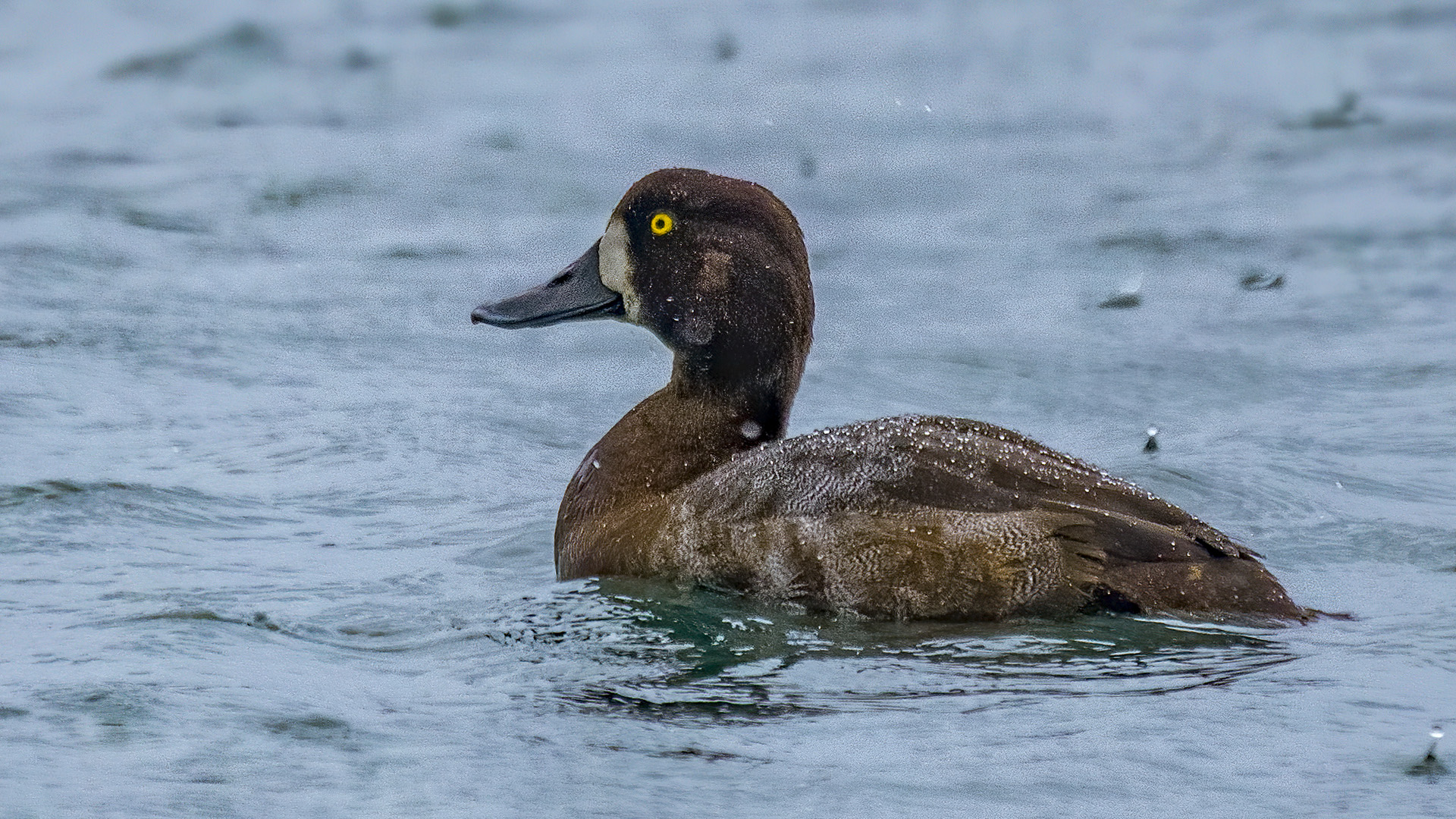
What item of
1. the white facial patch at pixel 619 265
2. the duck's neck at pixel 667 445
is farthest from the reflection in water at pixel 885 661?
the white facial patch at pixel 619 265

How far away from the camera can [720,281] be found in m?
6.36

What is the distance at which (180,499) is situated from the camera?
271 inches

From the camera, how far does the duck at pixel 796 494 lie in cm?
539

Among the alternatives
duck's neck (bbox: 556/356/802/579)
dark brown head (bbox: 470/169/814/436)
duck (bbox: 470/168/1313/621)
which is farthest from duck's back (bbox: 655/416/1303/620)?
dark brown head (bbox: 470/169/814/436)

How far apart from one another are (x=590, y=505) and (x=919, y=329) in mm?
3407

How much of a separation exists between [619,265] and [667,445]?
0.62 m

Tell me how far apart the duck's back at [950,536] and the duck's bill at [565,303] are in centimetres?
108

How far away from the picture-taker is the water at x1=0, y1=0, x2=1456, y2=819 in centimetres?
466

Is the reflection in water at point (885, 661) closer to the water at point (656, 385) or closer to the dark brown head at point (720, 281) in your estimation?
the water at point (656, 385)

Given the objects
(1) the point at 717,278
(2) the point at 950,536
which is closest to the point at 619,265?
(1) the point at 717,278

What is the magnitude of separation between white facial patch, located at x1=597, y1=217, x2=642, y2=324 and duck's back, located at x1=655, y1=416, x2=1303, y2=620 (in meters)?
0.97

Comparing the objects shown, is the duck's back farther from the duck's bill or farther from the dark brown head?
the duck's bill

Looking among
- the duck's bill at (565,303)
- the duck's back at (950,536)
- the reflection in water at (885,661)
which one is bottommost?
the reflection in water at (885,661)

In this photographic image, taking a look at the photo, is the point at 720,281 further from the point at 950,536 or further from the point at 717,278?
the point at 950,536
